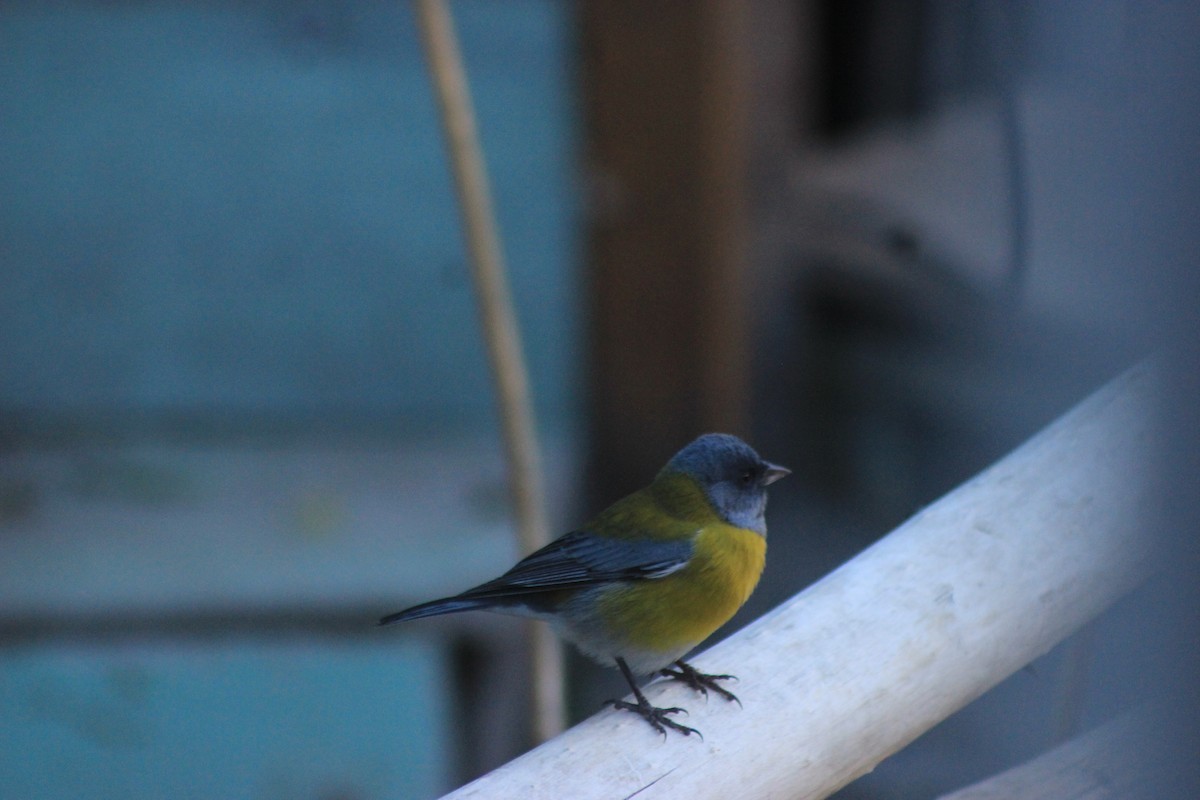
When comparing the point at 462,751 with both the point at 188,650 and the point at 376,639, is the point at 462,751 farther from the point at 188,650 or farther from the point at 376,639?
the point at 188,650

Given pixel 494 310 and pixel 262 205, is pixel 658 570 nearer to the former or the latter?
pixel 494 310

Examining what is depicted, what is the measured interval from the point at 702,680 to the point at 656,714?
71 millimetres

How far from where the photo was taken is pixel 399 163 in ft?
11.3

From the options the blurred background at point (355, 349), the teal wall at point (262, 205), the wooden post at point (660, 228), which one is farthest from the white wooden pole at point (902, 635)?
the teal wall at point (262, 205)

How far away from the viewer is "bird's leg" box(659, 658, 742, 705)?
1.43 meters

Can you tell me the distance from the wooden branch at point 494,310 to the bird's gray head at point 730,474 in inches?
20.0

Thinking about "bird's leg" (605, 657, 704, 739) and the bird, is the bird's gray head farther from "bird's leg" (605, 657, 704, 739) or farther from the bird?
"bird's leg" (605, 657, 704, 739)

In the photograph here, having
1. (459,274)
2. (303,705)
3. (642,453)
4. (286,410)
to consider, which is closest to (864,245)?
(642,453)

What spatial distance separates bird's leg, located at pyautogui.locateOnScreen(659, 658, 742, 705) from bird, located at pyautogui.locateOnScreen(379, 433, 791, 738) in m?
0.06

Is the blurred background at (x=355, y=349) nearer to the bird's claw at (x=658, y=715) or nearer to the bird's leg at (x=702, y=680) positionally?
the bird's leg at (x=702, y=680)

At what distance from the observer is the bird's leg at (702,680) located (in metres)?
1.43

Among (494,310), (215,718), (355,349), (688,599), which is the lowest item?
(215,718)

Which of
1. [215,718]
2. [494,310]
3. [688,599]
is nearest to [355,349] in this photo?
[215,718]

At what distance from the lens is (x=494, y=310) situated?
2277 millimetres
